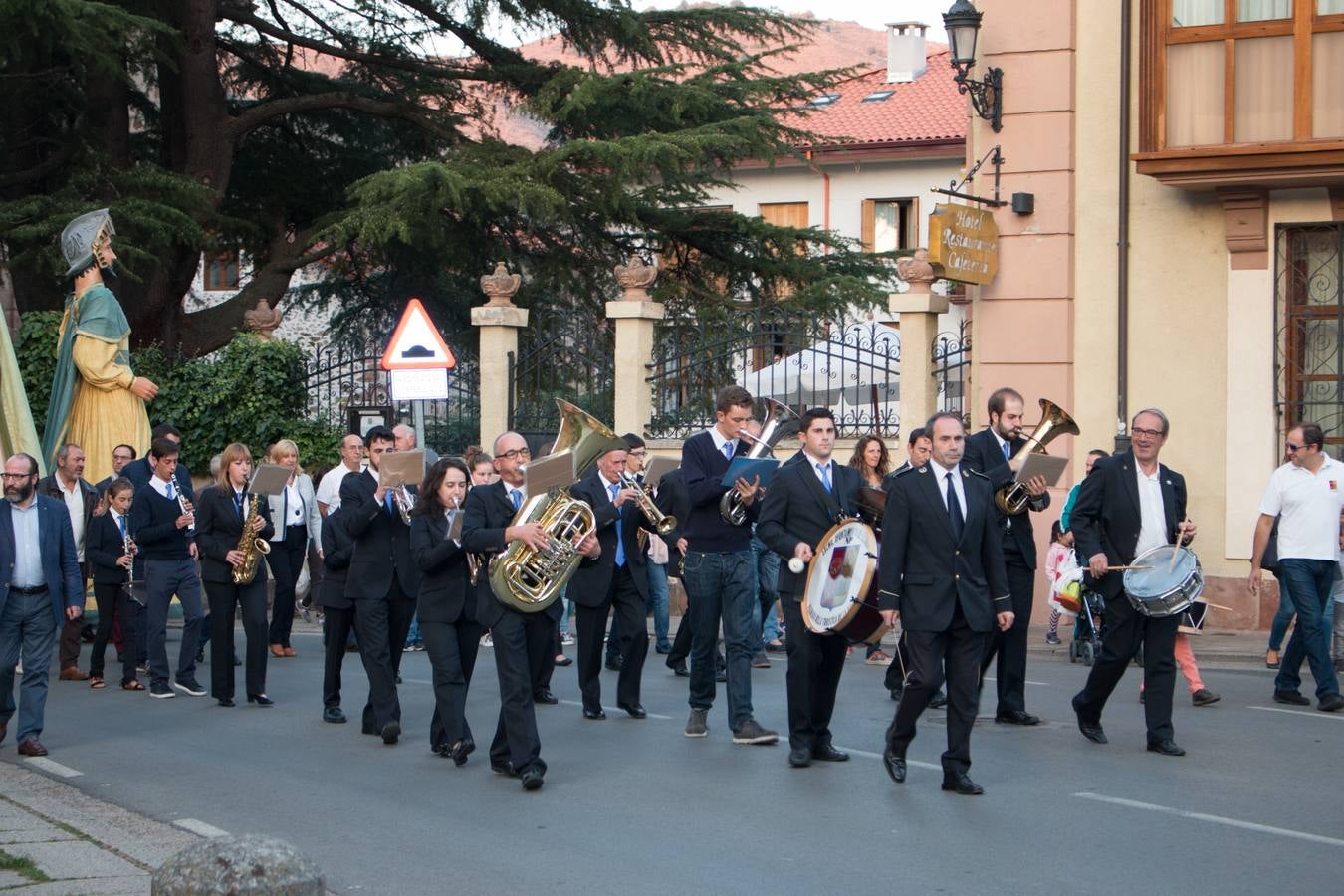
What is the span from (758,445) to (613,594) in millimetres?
2270

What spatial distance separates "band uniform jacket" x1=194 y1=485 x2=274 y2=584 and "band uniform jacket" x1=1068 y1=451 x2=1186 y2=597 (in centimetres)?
582

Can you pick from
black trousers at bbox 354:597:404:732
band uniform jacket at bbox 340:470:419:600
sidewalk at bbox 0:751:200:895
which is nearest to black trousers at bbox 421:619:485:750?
black trousers at bbox 354:597:404:732

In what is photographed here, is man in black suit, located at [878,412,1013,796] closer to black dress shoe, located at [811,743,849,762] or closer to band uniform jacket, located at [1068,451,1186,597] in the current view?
black dress shoe, located at [811,743,849,762]

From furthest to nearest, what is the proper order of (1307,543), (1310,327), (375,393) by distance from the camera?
(375,393) → (1310,327) → (1307,543)

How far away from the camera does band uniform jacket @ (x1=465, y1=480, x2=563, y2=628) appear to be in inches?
363

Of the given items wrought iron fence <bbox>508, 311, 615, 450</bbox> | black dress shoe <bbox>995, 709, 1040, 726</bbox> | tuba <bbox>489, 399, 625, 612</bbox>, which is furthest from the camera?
wrought iron fence <bbox>508, 311, 615, 450</bbox>

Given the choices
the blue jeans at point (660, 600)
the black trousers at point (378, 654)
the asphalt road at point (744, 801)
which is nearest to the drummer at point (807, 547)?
the asphalt road at point (744, 801)

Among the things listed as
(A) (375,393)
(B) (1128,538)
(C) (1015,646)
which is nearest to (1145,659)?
(B) (1128,538)

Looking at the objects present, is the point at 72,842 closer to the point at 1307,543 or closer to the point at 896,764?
the point at 896,764

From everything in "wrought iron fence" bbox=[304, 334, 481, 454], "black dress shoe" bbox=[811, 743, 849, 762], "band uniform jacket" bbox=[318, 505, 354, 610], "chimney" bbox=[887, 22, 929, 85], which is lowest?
"black dress shoe" bbox=[811, 743, 849, 762]

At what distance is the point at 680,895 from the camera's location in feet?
22.9

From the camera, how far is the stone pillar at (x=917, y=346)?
1783cm

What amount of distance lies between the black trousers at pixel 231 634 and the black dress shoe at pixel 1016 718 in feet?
17.0

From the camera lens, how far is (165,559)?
13.3 metres
